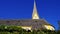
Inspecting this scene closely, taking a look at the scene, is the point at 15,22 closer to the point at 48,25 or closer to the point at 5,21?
the point at 5,21

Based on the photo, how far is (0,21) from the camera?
38906 millimetres

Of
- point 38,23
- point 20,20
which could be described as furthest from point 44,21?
point 20,20

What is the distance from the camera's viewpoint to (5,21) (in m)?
40.0

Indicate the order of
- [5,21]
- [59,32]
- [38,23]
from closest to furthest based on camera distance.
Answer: [59,32], [38,23], [5,21]

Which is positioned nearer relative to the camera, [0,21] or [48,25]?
[0,21]

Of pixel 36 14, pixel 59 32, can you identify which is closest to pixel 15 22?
pixel 59 32

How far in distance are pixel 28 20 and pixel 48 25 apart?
167 inches

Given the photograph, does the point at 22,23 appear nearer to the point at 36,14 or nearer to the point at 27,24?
the point at 27,24

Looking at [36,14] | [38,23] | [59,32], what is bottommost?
[59,32]

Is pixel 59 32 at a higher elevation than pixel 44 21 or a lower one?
lower

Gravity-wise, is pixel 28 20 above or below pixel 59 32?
above

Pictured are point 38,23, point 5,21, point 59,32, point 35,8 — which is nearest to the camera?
point 59,32

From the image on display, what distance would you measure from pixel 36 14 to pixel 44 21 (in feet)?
121

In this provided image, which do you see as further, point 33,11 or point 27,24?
point 33,11
